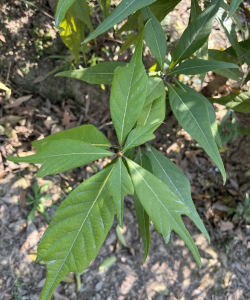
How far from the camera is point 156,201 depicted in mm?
901

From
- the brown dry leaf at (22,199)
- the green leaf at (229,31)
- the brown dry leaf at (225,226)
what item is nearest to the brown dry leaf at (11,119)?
the brown dry leaf at (22,199)

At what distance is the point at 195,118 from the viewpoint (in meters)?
1.08

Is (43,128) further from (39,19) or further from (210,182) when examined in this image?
(210,182)

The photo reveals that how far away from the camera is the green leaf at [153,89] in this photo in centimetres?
107

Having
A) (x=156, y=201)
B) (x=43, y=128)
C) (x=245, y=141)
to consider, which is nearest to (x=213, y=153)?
(x=156, y=201)

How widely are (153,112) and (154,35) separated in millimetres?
405

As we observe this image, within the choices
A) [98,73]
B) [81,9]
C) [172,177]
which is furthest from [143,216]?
[81,9]

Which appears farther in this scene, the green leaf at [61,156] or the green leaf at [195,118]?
the green leaf at [195,118]

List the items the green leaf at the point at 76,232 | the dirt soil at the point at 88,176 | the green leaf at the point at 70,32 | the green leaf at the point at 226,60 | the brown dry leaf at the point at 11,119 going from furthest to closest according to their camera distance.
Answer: the brown dry leaf at the point at 11,119 < the dirt soil at the point at 88,176 < the green leaf at the point at 226,60 < the green leaf at the point at 70,32 < the green leaf at the point at 76,232

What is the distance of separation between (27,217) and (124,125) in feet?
6.73

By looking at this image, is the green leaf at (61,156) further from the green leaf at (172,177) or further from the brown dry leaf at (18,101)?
the brown dry leaf at (18,101)

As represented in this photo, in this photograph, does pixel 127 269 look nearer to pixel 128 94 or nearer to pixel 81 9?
pixel 128 94

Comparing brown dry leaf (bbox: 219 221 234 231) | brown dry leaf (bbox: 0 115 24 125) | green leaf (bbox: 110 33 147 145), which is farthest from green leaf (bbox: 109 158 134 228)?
brown dry leaf (bbox: 219 221 234 231)

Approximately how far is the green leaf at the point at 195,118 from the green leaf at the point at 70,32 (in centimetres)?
75
